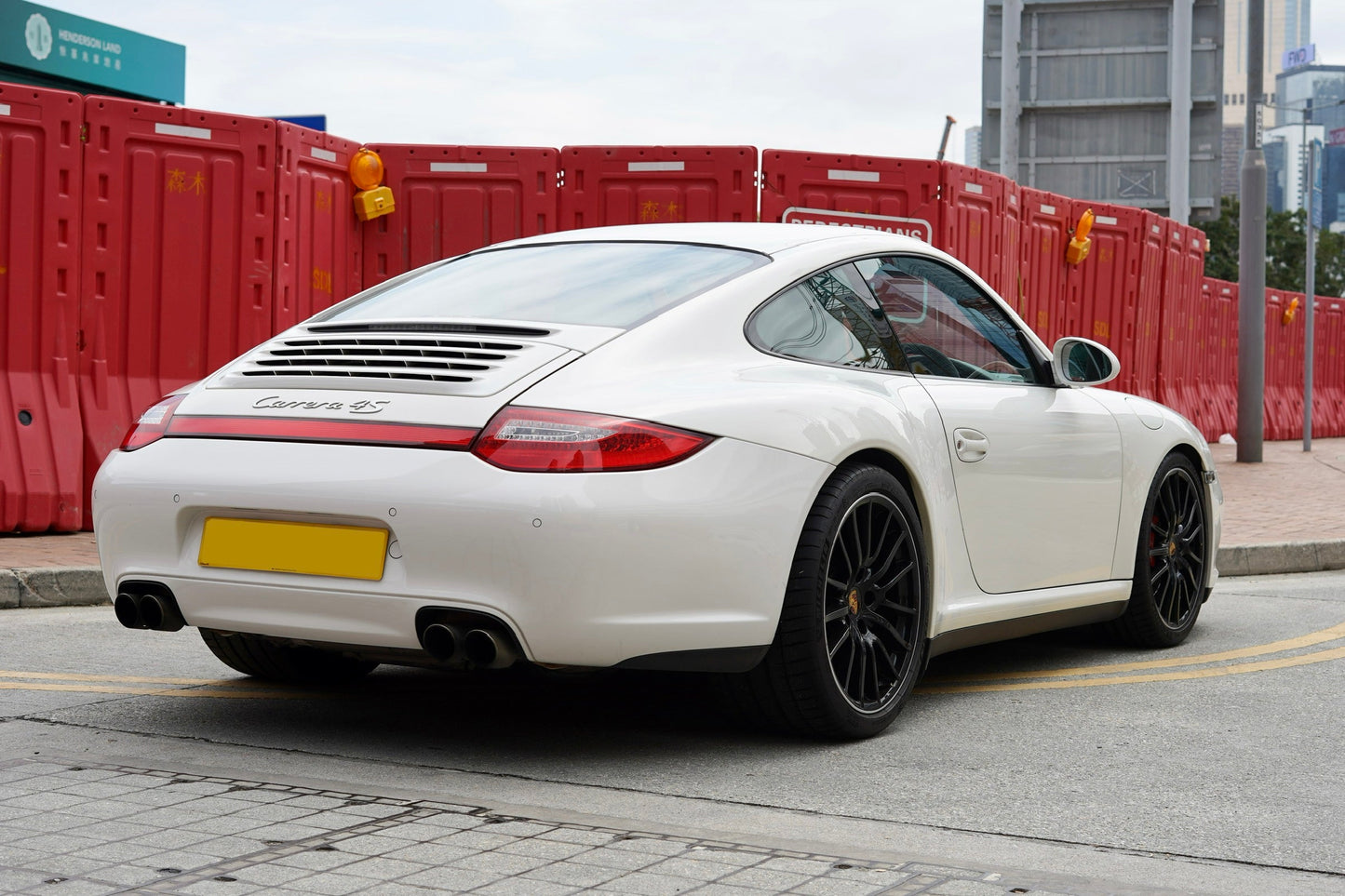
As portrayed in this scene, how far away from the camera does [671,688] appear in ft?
15.8

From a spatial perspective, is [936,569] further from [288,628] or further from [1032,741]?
[288,628]

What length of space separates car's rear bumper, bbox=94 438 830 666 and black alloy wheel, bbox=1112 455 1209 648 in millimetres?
2125

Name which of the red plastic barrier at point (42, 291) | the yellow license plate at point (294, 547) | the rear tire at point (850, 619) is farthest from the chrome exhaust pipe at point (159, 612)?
the red plastic barrier at point (42, 291)

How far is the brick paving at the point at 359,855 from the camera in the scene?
9.30 feet

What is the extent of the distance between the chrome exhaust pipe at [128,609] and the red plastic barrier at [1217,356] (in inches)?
719

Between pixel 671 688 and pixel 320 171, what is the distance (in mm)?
6377

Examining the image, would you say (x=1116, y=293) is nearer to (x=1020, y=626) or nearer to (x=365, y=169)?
(x=365, y=169)

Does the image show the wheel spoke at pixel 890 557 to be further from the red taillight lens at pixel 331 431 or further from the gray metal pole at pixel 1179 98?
the gray metal pole at pixel 1179 98

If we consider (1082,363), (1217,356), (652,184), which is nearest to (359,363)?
(1082,363)

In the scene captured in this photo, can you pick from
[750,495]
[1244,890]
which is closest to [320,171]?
[750,495]

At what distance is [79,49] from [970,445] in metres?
21.9

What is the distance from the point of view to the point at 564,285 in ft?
13.9

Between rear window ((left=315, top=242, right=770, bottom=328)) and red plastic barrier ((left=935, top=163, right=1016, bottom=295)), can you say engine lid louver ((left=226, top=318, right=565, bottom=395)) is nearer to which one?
rear window ((left=315, top=242, right=770, bottom=328))

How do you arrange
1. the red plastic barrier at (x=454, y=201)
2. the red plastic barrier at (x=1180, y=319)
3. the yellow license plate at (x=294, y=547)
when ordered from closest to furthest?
1. the yellow license plate at (x=294, y=547)
2. the red plastic barrier at (x=454, y=201)
3. the red plastic barrier at (x=1180, y=319)
